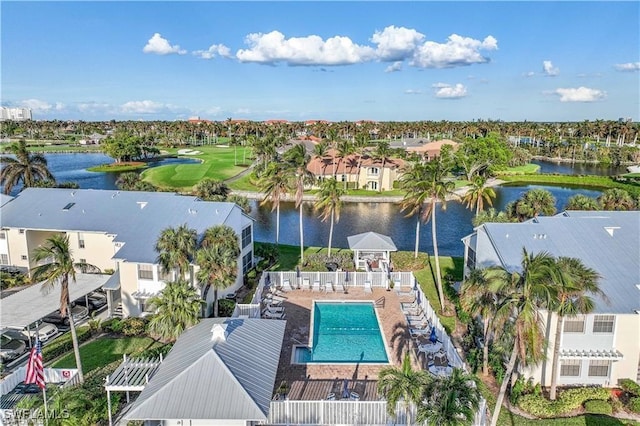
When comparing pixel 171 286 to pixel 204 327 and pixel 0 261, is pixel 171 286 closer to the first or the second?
pixel 204 327

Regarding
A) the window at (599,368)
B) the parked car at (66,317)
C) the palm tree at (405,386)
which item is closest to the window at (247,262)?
the parked car at (66,317)

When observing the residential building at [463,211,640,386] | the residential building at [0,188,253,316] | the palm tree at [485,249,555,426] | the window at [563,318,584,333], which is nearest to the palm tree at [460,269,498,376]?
the residential building at [463,211,640,386]

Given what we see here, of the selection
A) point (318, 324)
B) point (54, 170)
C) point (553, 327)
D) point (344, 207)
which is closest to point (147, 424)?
point (318, 324)

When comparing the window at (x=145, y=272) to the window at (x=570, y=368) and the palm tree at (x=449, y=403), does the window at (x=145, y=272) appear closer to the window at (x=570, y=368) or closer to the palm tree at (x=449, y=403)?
the palm tree at (x=449, y=403)

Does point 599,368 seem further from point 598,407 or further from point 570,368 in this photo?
point 598,407

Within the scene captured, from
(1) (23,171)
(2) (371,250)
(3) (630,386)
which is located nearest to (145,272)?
(2) (371,250)

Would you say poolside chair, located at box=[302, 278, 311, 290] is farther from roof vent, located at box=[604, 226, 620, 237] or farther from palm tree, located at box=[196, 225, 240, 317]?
roof vent, located at box=[604, 226, 620, 237]
